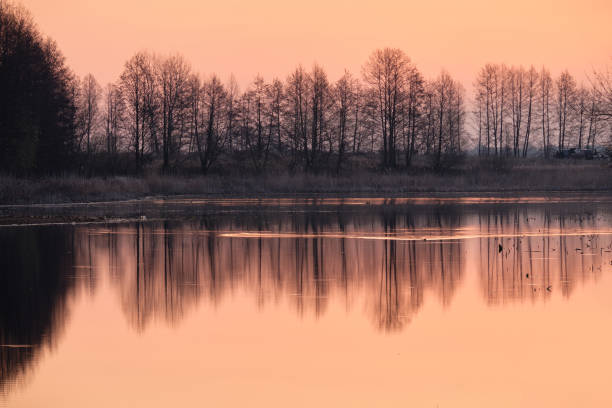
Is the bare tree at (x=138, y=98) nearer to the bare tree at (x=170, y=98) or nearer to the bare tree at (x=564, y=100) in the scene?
the bare tree at (x=170, y=98)

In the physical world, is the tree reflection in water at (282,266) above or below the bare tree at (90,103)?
below

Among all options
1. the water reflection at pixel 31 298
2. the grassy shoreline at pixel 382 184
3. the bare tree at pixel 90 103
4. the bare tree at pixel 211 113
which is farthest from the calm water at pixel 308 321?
the bare tree at pixel 90 103

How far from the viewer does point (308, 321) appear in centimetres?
1438

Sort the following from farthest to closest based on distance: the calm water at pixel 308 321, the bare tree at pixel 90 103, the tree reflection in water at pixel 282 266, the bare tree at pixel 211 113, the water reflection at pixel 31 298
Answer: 1. the bare tree at pixel 90 103
2. the bare tree at pixel 211 113
3. the tree reflection in water at pixel 282 266
4. the water reflection at pixel 31 298
5. the calm water at pixel 308 321

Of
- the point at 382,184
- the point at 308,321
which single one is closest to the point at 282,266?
the point at 308,321

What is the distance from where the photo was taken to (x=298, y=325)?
14070 millimetres

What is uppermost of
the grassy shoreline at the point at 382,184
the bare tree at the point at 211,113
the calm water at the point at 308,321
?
the bare tree at the point at 211,113

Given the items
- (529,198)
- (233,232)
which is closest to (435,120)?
(529,198)

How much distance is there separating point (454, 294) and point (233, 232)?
1579cm

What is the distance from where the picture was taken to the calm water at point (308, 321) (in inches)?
413

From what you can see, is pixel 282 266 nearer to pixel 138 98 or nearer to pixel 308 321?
pixel 308 321

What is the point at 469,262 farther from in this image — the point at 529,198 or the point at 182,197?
the point at 182,197

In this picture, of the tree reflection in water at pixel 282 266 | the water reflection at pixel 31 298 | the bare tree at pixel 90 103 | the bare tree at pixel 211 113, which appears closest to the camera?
the water reflection at pixel 31 298

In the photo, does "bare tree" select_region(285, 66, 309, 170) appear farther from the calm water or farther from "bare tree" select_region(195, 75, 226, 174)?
the calm water
